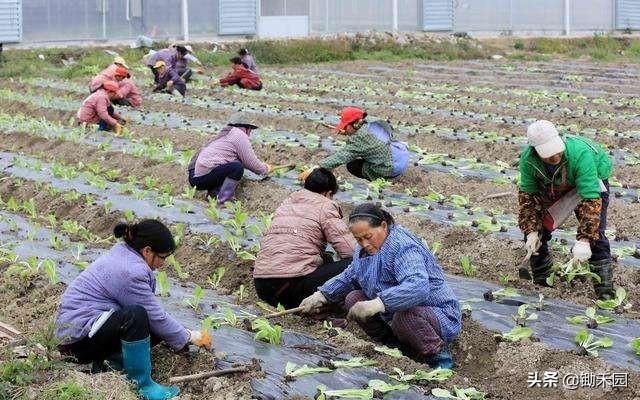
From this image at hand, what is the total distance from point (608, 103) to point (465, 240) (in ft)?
31.6

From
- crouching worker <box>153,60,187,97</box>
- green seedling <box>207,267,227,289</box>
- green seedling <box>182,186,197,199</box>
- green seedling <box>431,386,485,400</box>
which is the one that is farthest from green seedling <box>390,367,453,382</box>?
crouching worker <box>153,60,187,97</box>

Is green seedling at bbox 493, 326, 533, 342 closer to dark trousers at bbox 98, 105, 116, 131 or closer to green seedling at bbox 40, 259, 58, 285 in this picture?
green seedling at bbox 40, 259, 58, 285

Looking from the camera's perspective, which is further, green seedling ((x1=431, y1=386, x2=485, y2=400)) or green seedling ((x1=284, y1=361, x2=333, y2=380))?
green seedling ((x1=284, y1=361, x2=333, y2=380))

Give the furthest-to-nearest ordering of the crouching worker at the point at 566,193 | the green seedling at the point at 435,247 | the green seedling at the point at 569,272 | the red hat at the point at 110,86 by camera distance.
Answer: the red hat at the point at 110,86, the green seedling at the point at 435,247, the green seedling at the point at 569,272, the crouching worker at the point at 566,193

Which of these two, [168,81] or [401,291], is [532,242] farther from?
[168,81]

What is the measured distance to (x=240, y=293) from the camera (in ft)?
22.9

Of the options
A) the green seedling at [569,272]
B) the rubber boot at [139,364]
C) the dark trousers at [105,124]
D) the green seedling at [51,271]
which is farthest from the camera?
the dark trousers at [105,124]

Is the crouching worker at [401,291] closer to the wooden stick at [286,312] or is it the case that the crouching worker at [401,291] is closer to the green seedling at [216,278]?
the wooden stick at [286,312]

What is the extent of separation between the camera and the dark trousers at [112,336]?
200 inches

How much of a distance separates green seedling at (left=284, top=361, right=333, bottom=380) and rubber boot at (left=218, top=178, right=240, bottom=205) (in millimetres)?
4727

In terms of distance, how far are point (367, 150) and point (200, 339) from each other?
4.79 meters

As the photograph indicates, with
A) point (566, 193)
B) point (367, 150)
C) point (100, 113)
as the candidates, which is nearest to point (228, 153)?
point (367, 150)

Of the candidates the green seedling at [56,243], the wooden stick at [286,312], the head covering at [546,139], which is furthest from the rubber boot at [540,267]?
the green seedling at [56,243]

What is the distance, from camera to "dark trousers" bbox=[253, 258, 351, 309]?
652 centimetres
